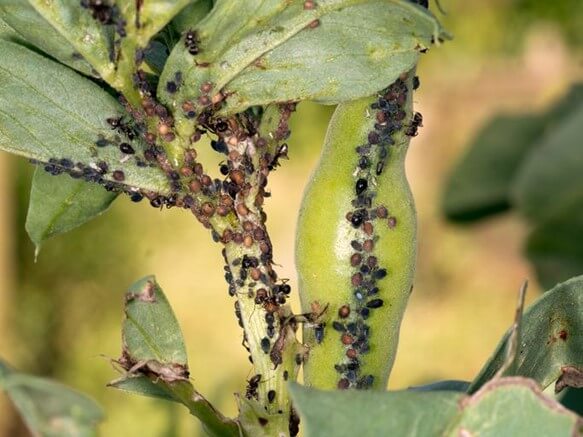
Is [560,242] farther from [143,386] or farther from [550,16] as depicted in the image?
[550,16]

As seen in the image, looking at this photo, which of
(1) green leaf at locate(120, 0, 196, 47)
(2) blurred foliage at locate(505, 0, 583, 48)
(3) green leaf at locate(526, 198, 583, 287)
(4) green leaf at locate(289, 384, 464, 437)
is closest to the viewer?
(4) green leaf at locate(289, 384, 464, 437)

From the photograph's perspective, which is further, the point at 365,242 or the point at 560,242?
the point at 560,242

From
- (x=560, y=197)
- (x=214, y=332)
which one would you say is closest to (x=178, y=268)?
(x=214, y=332)

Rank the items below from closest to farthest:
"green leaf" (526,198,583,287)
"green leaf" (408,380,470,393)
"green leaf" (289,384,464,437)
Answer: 1. "green leaf" (289,384,464,437)
2. "green leaf" (408,380,470,393)
3. "green leaf" (526,198,583,287)

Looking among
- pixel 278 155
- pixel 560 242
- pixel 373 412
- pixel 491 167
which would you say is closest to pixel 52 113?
pixel 278 155

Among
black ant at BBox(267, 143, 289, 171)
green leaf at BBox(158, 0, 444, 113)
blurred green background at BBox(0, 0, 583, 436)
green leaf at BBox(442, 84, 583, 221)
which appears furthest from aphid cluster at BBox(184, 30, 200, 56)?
blurred green background at BBox(0, 0, 583, 436)

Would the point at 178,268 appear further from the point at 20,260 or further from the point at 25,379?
the point at 25,379

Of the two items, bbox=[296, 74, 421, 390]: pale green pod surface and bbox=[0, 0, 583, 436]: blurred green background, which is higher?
bbox=[0, 0, 583, 436]: blurred green background

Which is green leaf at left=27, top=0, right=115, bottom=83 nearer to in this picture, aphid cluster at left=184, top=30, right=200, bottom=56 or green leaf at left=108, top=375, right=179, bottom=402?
aphid cluster at left=184, top=30, right=200, bottom=56
